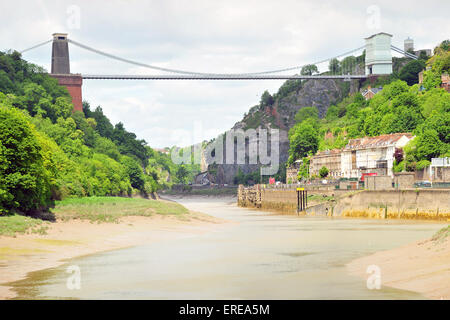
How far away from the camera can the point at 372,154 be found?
12938 cm

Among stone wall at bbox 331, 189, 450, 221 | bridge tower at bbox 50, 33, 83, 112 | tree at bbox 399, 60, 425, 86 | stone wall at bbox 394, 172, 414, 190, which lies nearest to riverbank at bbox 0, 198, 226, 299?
stone wall at bbox 331, 189, 450, 221

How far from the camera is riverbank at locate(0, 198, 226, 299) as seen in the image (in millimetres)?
35197

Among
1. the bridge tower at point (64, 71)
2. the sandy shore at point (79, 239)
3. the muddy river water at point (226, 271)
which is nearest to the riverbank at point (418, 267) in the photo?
the muddy river water at point (226, 271)

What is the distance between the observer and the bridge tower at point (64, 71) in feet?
572

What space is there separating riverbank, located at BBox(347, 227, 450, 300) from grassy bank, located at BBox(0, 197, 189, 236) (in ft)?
66.8

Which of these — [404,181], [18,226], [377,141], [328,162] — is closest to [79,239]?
[18,226]

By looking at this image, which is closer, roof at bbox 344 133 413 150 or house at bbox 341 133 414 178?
house at bbox 341 133 414 178

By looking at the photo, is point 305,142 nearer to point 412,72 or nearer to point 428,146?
point 412,72

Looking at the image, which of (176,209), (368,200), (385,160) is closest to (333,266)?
(176,209)

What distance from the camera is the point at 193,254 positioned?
3903 centimetres

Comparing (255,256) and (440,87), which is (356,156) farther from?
(255,256)

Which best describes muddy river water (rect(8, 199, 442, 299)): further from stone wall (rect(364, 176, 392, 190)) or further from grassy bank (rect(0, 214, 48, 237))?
stone wall (rect(364, 176, 392, 190))

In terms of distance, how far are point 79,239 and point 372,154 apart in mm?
90226

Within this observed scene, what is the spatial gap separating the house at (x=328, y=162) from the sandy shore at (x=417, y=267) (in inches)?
4400
